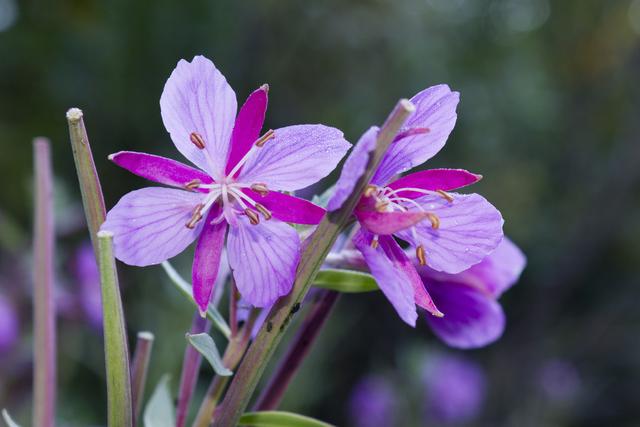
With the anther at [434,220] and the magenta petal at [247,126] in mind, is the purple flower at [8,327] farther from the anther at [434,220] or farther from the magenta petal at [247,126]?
the anther at [434,220]

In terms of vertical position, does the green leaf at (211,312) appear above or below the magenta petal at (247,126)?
below

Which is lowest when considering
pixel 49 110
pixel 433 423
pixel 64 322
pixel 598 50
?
pixel 433 423

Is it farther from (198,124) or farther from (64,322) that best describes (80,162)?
(64,322)

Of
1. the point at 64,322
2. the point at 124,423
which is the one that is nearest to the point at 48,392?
the point at 124,423

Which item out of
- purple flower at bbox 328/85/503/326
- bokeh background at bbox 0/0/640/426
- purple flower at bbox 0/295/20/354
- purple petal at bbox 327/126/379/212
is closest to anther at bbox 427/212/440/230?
purple flower at bbox 328/85/503/326

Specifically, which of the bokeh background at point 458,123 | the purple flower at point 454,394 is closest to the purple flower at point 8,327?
the bokeh background at point 458,123

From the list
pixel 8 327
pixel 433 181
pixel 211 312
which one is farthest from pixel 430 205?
pixel 8 327

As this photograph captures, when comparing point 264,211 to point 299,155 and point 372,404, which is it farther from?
point 372,404
